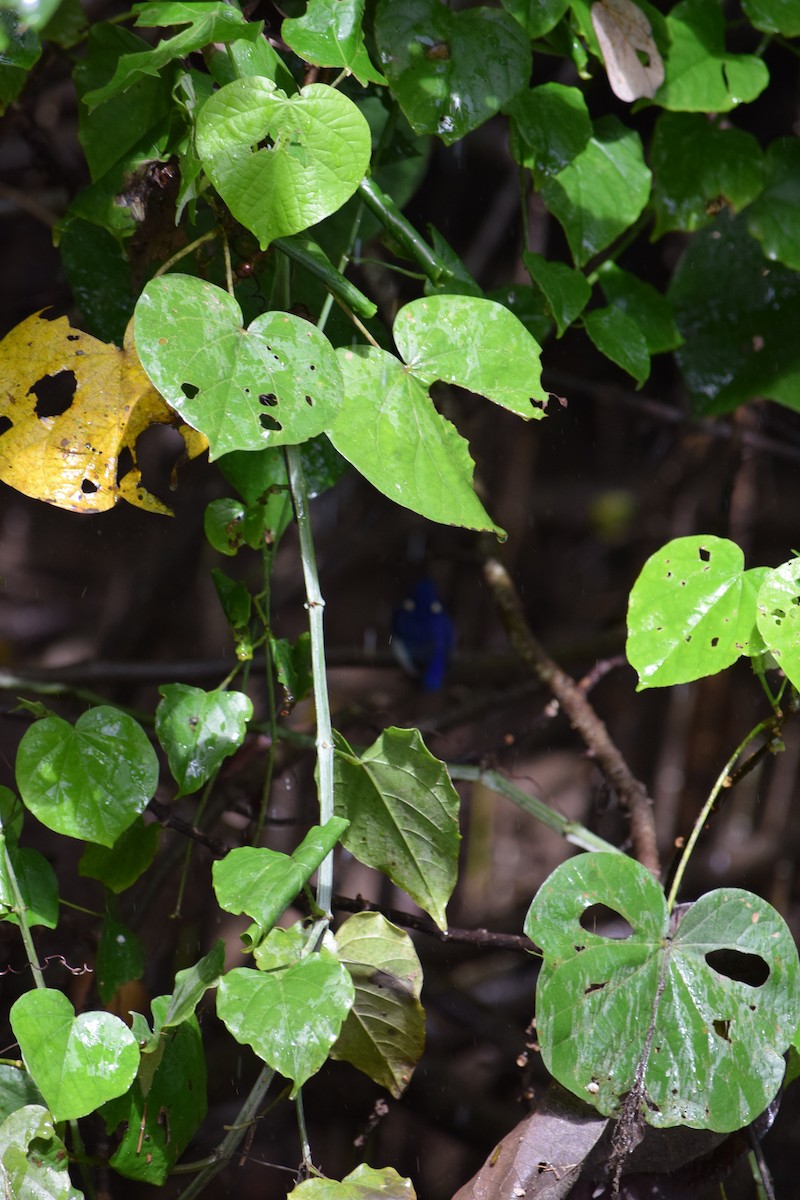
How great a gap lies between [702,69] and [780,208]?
18 centimetres

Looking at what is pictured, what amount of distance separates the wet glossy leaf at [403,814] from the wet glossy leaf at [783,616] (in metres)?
0.24

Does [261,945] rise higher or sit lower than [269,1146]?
higher

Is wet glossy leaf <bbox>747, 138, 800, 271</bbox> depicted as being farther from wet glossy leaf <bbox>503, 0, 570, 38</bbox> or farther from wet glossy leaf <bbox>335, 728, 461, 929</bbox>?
wet glossy leaf <bbox>335, 728, 461, 929</bbox>

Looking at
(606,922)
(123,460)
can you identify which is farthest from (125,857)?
(606,922)

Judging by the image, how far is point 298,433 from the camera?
0.60m

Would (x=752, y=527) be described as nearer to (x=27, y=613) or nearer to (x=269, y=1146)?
(x=269, y=1146)

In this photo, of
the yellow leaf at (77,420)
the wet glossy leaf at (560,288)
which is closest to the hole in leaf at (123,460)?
the yellow leaf at (77,420)

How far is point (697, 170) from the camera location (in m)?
0.96

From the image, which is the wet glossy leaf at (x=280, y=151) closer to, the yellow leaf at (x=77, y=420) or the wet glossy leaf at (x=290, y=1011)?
the yellow leaf at (x=77, y=420)

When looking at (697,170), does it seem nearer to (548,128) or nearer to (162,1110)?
(548,128)

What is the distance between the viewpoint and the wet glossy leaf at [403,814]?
69 centimetres

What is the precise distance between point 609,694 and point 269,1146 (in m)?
1.30

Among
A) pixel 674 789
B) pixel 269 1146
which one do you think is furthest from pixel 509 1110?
pixel 674 789

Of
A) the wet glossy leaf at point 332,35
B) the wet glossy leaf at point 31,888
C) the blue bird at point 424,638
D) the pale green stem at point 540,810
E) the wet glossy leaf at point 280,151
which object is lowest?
the blue bird at point 424,638
